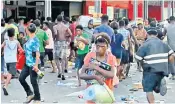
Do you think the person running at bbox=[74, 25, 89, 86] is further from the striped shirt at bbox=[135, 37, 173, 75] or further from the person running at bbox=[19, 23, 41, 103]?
the striped shirt at bbox=[135, 37, 173, 75]

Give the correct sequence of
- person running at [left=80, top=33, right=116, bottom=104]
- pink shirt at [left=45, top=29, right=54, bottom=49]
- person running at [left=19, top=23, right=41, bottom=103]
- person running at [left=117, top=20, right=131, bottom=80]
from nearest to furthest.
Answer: person running at [left=80, top=33, right=116, bottom=104] < person running at [left=19, top=23, right=41, bottom=103] < person running at [left=117, top=20, right=131, bottom=80] < pink shirt at [left=45, top=29, right=54, bottom=49]

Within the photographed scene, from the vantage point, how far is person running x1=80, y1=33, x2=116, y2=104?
22.6 ft

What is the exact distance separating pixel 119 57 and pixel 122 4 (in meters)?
18.6

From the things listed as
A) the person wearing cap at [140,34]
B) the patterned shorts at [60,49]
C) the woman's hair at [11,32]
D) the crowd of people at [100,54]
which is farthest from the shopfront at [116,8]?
the woman's hair at [11,32]

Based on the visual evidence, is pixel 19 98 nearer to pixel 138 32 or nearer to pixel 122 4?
pixel 138 32

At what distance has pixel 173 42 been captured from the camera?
13.8 metres

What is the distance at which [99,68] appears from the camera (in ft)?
22.7

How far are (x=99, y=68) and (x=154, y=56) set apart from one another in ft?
7.00

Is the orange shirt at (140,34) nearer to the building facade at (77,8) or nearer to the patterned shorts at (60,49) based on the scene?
the patterned shorts at (60,49)

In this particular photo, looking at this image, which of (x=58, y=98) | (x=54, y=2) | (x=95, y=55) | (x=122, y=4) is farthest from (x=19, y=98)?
(x=122, y=4)

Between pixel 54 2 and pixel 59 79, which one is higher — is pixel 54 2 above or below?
above

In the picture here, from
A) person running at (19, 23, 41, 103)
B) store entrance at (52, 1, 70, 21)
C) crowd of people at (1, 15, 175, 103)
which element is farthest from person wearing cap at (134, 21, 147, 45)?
store entrance at (52, 1, 70, 21)

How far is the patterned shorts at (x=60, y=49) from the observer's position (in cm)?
1392

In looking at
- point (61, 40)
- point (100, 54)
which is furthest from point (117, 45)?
point (100, 54)
